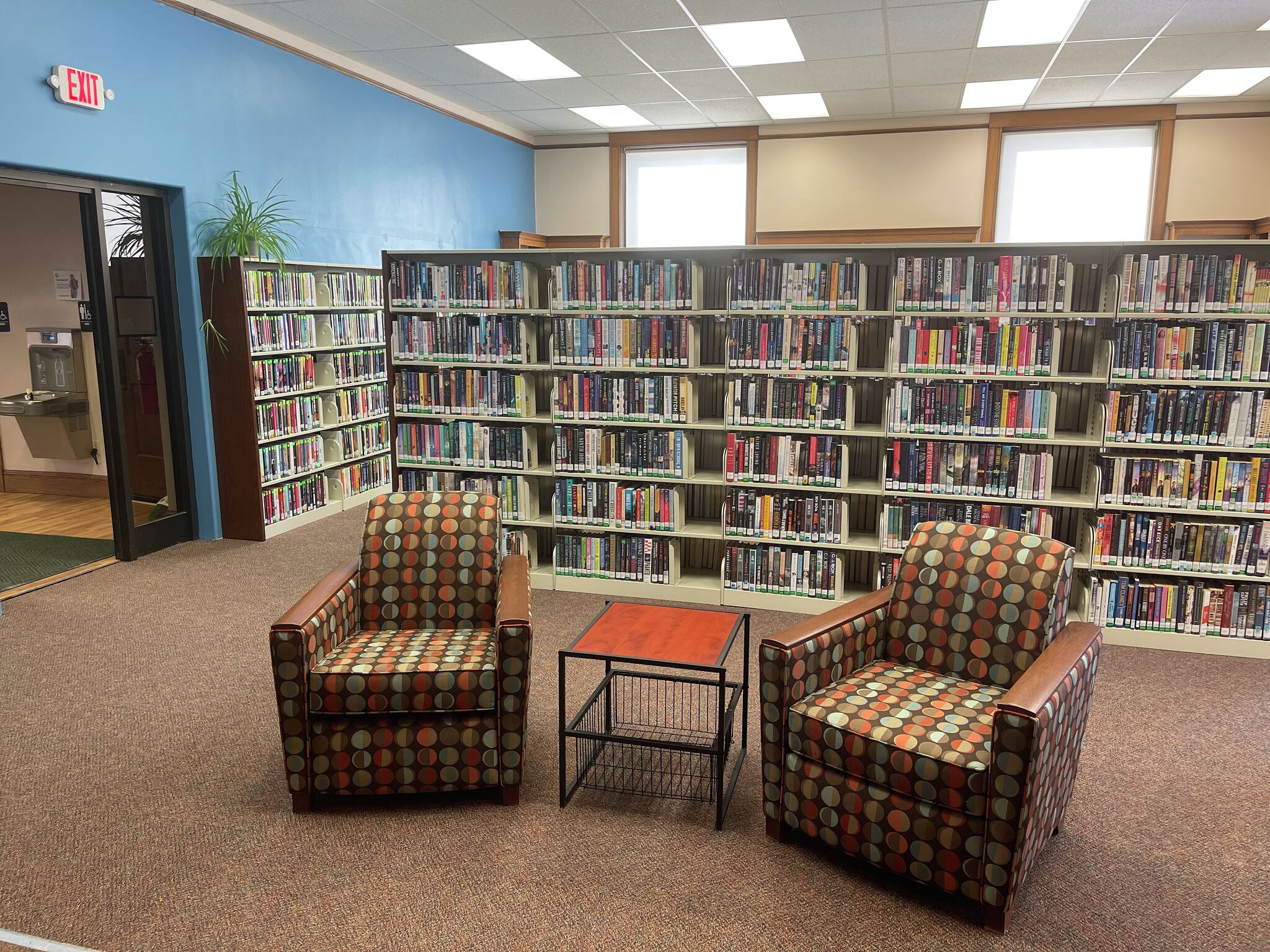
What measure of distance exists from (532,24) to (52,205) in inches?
150

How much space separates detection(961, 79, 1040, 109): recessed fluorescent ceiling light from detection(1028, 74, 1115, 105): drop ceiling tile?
0.08 metres

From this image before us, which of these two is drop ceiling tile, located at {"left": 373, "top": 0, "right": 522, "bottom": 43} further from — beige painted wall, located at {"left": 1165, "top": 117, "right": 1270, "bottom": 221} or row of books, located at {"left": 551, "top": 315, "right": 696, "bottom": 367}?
beige painted wall, located at {"left": 1165, "top": 117, "right": 1270, "bottom": 221}

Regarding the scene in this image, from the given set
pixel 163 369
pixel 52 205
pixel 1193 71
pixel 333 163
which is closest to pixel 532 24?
pixel 333 163

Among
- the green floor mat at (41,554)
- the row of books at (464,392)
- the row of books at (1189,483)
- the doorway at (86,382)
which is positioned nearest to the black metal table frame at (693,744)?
the row of books at (464,392)

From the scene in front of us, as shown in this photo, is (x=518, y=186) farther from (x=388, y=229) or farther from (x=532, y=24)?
(x=532, y=24)

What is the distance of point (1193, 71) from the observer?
22.7ft

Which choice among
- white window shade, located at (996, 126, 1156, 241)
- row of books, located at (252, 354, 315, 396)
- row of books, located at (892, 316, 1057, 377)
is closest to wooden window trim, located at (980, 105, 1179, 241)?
white window shade, located at (996, 126, 1156, 241)

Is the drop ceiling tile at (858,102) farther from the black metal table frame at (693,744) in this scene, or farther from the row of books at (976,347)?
the black metal table frame at (693,744)

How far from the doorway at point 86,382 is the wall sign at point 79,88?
41 cm

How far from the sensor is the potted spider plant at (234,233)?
18.2ft

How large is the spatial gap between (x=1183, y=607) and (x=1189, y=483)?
0.58m

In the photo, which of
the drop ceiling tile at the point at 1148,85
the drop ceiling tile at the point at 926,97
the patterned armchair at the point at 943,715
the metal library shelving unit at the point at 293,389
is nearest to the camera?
the patterned armchair at the point at 943,715

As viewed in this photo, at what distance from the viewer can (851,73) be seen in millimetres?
7039

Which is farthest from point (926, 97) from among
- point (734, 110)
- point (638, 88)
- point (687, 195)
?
point (687, 195)
